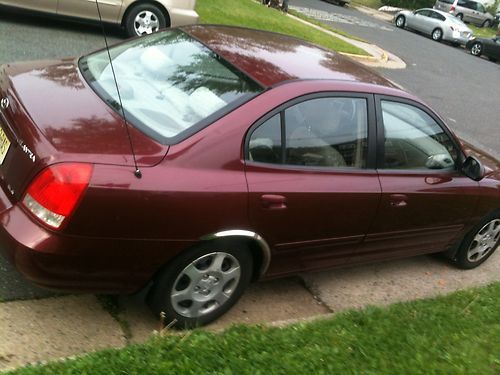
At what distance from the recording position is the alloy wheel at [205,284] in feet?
10.8

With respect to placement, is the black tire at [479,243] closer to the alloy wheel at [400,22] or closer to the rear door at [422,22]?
the rear door at [422,22]

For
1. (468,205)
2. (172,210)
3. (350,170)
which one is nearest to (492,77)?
(468,205)

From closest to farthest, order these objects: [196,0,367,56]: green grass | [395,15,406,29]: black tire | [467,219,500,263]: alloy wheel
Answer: [467,219,500,263]: alloy wheel → [196,0,367,56]: green grass → [395,15,406,29]: black tire

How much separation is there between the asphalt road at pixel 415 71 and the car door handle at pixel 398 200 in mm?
2335

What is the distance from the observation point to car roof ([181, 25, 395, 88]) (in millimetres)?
3598

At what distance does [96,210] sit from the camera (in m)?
2.81

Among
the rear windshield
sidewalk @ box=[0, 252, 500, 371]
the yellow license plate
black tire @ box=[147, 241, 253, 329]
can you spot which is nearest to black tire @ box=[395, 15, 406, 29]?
sidewalk @ box=[0, 252, 500, 371]

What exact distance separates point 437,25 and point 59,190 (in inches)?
1087

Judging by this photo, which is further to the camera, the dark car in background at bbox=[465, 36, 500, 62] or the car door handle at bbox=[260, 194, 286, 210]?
the dark car in background at bbox=[465, 36, 500, 62]

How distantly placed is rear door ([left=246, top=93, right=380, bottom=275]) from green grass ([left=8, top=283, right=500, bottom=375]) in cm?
48

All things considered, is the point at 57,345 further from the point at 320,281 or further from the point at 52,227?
the point at 320,281

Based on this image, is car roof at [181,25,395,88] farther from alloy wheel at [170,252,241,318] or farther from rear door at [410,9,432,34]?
rear door at [410,9,432,34]

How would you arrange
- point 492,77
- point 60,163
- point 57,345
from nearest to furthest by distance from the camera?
1. point 60,163
2. point 57,345
3. point 492,77

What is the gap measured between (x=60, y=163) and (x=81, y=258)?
486mm
